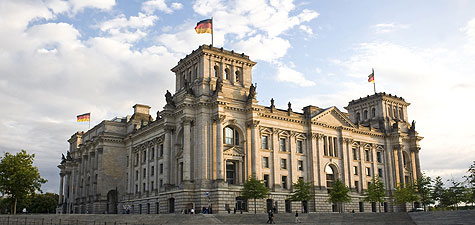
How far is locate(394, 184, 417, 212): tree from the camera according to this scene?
77250mm

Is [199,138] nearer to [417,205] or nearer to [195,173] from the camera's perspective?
[195,173]

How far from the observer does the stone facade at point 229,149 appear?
63.8 metres

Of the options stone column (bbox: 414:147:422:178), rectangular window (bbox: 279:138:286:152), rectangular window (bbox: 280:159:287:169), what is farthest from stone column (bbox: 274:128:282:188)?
stone column (bbox: 414:147:422:178)

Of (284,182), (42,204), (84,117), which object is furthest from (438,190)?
(42,204)

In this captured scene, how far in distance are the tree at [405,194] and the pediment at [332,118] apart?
1384 cm

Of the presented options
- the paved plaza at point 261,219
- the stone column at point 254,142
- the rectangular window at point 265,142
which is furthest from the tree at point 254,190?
the rectangular window at point 265,142

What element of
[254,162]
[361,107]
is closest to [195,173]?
[254,162]

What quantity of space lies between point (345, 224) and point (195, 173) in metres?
21.5

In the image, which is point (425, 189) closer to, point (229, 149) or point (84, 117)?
point (229, 149)

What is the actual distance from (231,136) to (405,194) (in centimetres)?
3240

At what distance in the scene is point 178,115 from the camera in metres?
68.2

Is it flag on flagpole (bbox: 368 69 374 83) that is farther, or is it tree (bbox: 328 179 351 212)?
flag on flagpole (bbox: 368 69 374 83)

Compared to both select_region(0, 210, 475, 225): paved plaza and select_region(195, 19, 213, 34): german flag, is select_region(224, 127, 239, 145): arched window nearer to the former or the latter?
select_region(195, 19, 213, 34): german flag

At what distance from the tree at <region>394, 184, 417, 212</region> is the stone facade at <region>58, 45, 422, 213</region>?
2150 mm
